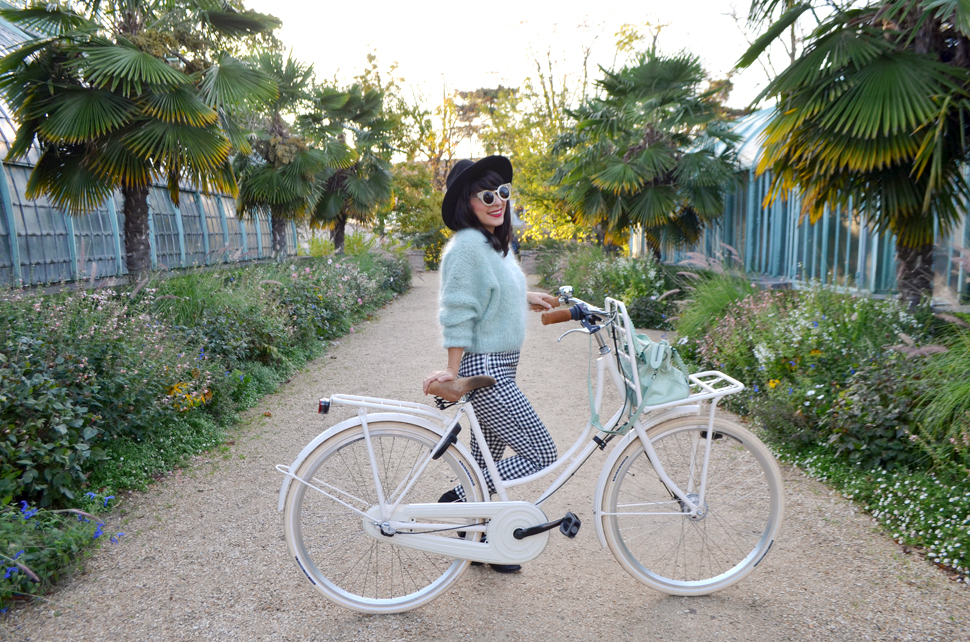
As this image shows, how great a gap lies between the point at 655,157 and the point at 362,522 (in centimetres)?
958

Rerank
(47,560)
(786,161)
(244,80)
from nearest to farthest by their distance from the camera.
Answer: (47,560) → (786,161) → (244,80)

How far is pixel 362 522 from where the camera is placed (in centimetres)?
288

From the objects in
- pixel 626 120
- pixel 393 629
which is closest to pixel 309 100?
pixel 626 120

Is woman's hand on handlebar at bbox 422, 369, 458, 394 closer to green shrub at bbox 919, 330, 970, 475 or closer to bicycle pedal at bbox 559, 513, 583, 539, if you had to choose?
bicycle pedal at bbox 559, 513, 583, 539

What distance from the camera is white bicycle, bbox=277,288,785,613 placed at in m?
2.78

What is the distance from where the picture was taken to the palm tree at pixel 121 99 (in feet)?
22.7

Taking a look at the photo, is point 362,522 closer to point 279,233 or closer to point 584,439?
point 584,439

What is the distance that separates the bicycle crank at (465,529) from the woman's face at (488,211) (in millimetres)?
1176

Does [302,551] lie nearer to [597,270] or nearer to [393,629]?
[393,629]

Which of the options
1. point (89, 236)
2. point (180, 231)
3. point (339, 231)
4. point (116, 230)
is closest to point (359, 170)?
point (339, 231)

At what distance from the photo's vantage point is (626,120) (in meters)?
11.8

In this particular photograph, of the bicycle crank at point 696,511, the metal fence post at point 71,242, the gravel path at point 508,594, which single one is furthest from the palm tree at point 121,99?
the bicycle crank at point 696,511

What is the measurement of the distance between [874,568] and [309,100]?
14772mm

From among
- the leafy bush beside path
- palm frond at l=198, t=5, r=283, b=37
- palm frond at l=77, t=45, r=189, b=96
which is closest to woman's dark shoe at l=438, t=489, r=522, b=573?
the leafy bush beside path
